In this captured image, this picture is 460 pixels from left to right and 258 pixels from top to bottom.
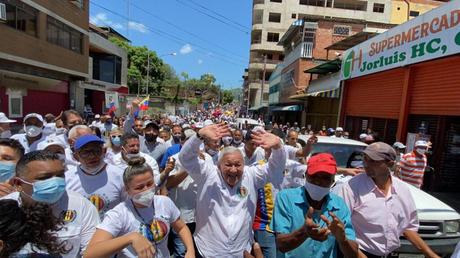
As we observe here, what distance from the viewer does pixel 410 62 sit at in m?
11.2

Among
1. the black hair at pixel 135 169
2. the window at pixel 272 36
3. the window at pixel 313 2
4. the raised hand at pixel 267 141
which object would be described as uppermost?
the window at pixel 313 2

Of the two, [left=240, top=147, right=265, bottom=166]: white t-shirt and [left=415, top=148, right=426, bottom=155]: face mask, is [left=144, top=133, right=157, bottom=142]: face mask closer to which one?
[left=240, top=147, right=265, bottom=166]: white t-shirt

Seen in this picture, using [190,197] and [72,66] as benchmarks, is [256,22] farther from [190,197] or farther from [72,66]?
[190,197]

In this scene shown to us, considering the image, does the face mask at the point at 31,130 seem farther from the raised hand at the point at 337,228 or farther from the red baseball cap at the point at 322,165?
the raised hand at the point at 337,228

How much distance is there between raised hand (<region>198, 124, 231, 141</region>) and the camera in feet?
9.98

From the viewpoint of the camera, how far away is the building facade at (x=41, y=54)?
57.9ft

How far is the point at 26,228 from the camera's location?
1687mm

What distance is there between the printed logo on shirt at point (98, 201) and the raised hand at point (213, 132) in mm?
997

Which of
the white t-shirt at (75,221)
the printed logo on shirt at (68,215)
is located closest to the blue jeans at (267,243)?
the white t-shirt at (75,221)

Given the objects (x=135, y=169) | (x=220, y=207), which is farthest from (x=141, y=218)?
(x=220, y=207)

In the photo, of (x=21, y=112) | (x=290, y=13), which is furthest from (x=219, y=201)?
(x=290, y=13)

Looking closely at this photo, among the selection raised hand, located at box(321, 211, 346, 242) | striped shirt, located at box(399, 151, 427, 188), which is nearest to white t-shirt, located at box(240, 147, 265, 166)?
raised hand, located at box(321, 211, 346, 242)

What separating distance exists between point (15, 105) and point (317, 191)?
70.8 feet

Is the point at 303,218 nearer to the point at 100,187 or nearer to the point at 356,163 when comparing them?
the point at 100,187
